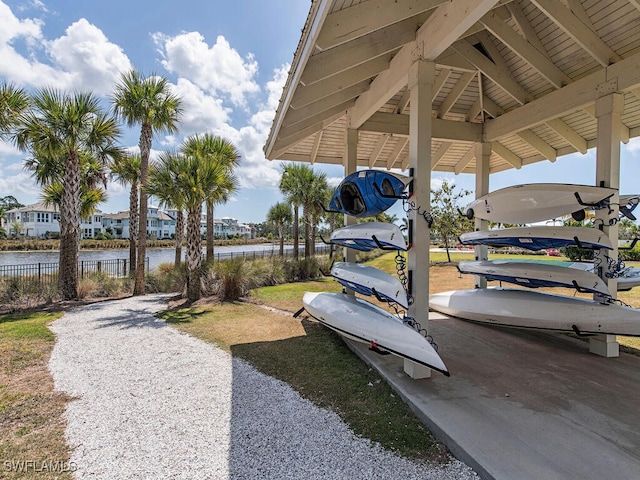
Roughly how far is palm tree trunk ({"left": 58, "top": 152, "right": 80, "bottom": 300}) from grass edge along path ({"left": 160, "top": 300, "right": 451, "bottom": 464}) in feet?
13.0

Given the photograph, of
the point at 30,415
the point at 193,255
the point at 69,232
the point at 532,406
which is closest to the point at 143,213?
the point at 69,232

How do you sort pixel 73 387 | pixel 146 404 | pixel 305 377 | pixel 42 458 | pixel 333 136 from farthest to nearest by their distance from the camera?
Answer: pixel 333 136 < pixel 305 377 < pixel 73 387 < pixel 146 404 < pixel 42 458

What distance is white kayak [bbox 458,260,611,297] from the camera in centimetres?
409

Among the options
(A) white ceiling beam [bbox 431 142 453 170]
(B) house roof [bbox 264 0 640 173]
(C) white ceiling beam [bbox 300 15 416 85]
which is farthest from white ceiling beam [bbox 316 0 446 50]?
(A) white ceiling beam [bbox 431 142 453 170]

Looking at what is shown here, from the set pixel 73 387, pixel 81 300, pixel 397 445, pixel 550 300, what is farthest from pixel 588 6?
pixel 81 300

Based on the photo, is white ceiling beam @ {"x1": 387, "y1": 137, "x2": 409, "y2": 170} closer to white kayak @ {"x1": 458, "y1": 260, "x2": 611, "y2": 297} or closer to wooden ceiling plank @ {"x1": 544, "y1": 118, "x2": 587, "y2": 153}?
wooden ceiling plank @ {"x1": 544, "y1": 118, "x2": 587, "y2": 153}

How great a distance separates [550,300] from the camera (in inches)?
175

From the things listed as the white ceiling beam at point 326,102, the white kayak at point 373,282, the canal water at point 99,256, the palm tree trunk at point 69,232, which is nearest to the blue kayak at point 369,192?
the white kayak at point 373,282

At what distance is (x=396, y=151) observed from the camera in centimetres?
774

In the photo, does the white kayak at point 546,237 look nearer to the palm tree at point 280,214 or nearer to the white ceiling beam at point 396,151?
the white ceiling beam at point 396,151

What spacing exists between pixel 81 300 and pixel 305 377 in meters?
8.74

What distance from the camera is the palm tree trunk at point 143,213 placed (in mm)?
10422

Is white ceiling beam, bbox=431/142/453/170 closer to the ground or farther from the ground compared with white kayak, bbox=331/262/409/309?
farther from the ground

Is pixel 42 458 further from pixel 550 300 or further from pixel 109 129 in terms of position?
pixel 109 129
